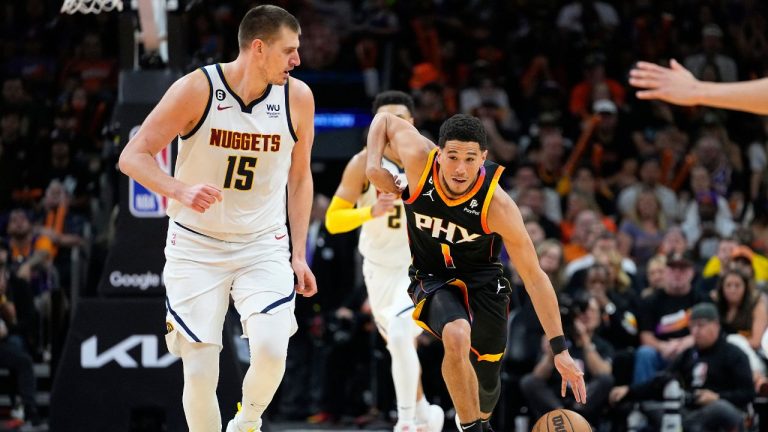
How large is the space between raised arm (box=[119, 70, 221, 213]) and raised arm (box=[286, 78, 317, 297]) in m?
0.50

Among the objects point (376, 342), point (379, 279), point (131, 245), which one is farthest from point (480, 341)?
point (376, 342)

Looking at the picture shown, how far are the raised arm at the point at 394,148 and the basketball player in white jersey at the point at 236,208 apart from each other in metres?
1.01

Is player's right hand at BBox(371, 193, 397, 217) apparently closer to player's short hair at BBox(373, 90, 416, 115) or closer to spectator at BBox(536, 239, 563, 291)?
player's short hair at BBox(373, 90, 416, 115)

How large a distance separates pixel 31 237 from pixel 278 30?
671 cm

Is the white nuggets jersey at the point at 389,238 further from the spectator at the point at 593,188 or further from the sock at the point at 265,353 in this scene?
the spectator at the point at 593,188

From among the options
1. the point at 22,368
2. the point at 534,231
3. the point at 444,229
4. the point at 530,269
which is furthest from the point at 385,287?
the point at 22,368

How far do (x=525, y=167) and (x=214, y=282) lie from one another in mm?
7275

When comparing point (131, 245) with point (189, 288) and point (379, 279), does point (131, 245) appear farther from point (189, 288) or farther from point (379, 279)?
point (189, 288)

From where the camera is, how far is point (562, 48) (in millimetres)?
15914

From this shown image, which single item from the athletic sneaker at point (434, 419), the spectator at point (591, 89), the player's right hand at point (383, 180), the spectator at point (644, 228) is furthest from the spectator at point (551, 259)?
the spectator at point (591, 89)

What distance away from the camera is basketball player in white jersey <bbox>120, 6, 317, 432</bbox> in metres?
6.34

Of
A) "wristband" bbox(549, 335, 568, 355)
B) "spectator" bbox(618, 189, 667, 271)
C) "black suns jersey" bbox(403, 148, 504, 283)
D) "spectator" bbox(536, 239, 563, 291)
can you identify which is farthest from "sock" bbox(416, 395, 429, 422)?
"spectator" bbox(618, 189, 667, 271)

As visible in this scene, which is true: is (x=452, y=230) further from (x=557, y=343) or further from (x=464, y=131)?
(x=557, y=343)

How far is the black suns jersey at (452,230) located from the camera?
7082 millimetres
